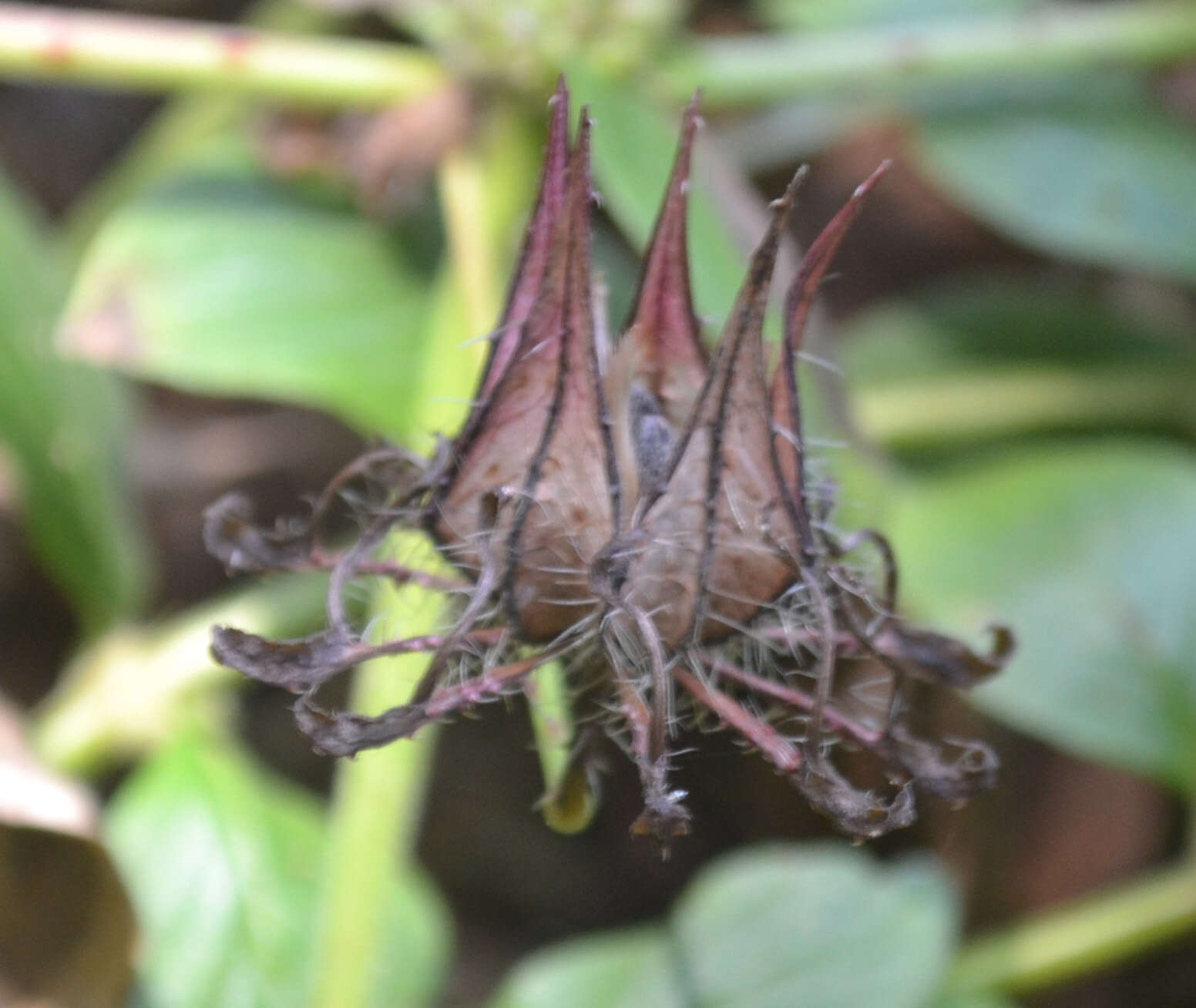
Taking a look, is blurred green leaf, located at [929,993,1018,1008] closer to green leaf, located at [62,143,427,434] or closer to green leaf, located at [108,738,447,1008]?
green leaf, located at [108,738,447,1008]

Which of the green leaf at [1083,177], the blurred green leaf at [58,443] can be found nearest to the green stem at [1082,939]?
the green leaf at [1083,177]

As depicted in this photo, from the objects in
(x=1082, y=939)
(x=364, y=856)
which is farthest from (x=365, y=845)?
(x=1082, y=939)

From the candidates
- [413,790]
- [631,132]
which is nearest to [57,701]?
[413,790]

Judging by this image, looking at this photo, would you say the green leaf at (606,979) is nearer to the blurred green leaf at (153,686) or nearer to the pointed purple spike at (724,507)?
the blurred green leaf at (153,686)

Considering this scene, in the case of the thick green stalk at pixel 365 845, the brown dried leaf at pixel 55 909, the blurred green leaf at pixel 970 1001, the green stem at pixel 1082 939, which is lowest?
the blurred green leaf at pixel 970 1001

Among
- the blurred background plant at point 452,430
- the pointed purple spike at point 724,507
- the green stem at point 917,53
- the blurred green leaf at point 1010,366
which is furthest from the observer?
the blurred green leaf at point 1010,366
